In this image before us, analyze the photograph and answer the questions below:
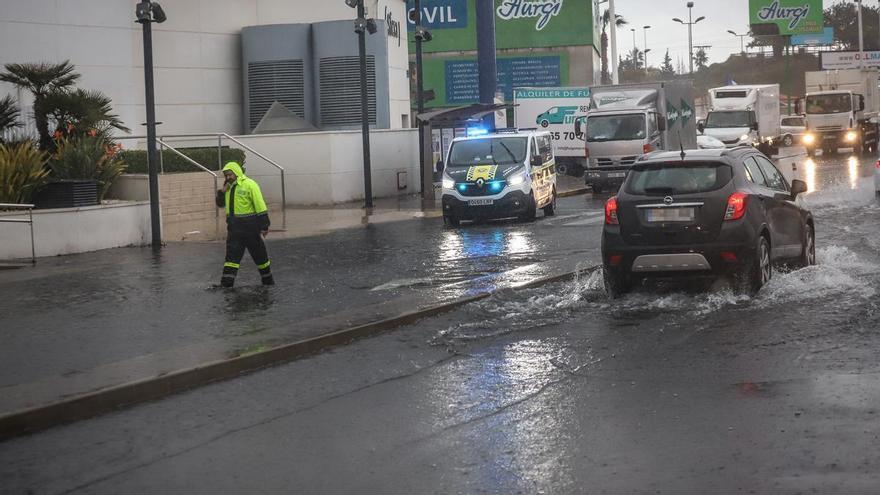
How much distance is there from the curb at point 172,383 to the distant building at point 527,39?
60148mm

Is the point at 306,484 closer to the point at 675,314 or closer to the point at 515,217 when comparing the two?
the point at 675,314

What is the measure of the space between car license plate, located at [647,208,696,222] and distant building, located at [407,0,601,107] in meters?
58.7

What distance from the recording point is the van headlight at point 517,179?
80.6 ft

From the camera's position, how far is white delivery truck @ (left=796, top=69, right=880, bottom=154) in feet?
175

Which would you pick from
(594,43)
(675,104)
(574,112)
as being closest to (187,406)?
(675,104)

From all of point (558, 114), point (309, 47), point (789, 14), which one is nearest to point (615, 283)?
point (309, 47)

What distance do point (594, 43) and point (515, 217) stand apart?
4932 centimetres

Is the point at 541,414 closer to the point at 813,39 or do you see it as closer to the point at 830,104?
the point at 830,104

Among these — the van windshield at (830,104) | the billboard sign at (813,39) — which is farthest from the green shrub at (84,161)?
the billboard sign at (813,39)

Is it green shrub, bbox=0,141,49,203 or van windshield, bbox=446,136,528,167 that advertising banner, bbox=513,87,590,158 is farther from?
green shrub, bbox=0,141,49,203

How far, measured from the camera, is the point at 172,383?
30.9 feet

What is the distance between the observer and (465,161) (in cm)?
2536

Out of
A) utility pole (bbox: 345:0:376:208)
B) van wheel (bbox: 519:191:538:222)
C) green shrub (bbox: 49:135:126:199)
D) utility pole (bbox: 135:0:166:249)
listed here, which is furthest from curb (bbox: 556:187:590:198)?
utility pole (bbox: 135:0:166:249)

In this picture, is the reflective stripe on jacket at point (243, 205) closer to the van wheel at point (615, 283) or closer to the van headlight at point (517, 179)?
the van wheel at point (615, 283)
